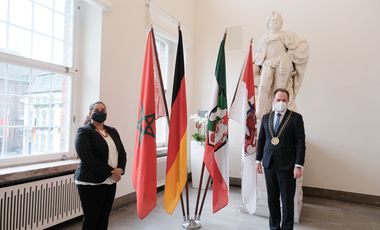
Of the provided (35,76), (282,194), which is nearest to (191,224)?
(282,194)

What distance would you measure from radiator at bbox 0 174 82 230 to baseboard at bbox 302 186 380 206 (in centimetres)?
339

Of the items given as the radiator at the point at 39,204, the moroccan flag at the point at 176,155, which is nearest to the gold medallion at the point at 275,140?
the moroccan flag at the point at 176,155

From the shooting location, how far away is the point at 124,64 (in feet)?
10.6

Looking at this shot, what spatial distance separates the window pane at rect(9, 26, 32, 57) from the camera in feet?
7.57

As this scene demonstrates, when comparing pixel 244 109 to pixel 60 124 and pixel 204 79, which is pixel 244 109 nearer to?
pixel 60 124

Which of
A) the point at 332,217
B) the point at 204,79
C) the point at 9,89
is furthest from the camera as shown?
the point at 204,79

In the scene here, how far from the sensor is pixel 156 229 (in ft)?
8.73

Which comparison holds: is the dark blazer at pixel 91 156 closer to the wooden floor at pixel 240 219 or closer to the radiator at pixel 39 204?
the radiator at pixel 39 204

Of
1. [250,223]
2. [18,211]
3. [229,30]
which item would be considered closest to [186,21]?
[229,30]

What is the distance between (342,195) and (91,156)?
3765 mm

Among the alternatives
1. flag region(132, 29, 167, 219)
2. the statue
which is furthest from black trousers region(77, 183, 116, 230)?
the statue

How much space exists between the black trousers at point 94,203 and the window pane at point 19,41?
4.62ft

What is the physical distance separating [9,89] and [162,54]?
8.40 ft

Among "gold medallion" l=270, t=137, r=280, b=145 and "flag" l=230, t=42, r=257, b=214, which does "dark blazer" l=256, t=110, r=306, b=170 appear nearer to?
"gold medallion" l=270, t=137, r=280, b=145
